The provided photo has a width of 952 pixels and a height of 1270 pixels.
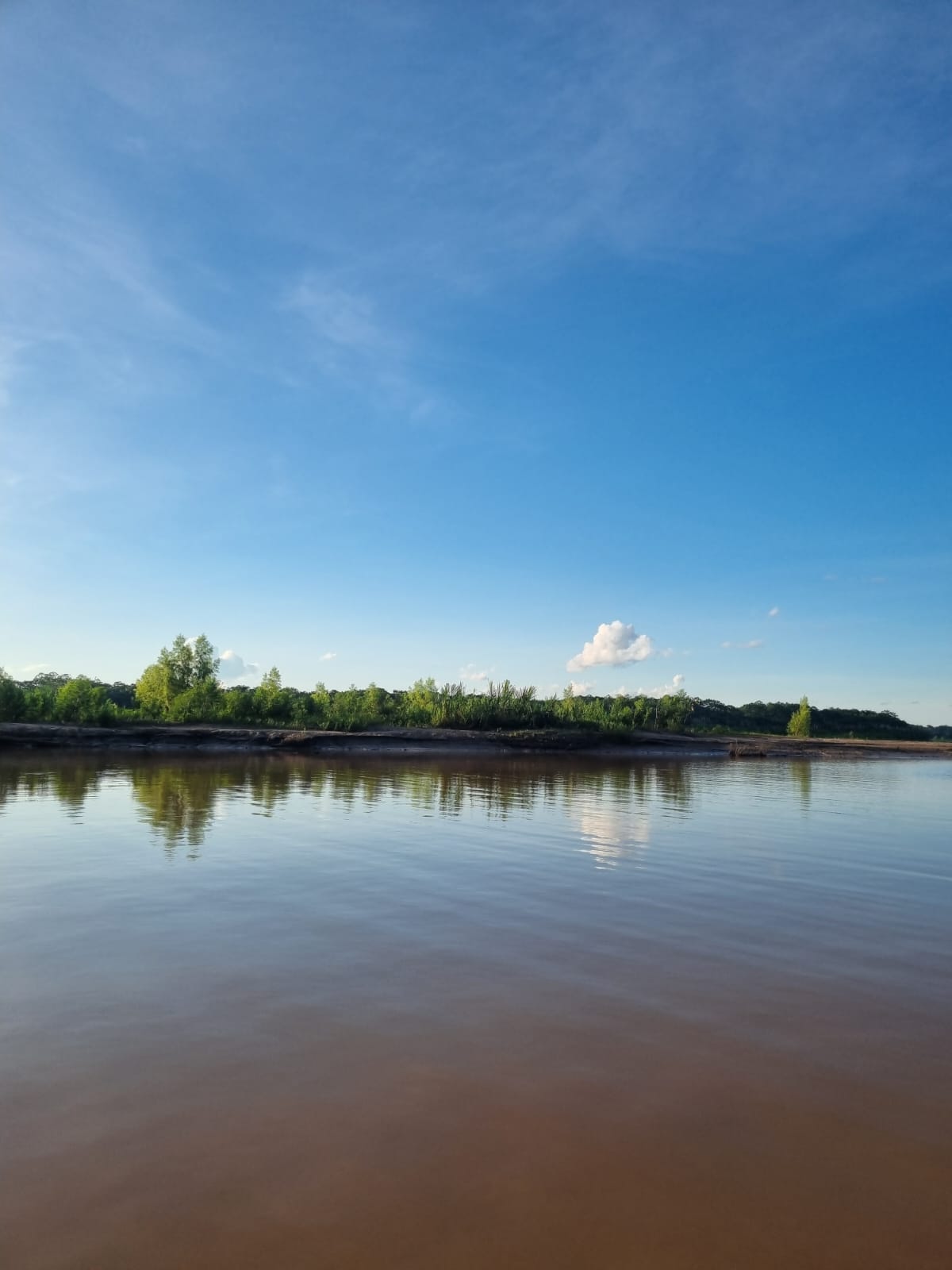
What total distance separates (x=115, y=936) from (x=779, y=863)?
1195 cm

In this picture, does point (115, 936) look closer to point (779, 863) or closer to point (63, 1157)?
point (63, 1157)

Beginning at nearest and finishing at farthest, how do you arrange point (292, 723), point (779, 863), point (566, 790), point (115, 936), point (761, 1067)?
point (761, 1067), point (115, 936), point (779, 863), point (566, 790), point (292, 723)

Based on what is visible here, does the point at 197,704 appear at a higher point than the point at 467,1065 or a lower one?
higher

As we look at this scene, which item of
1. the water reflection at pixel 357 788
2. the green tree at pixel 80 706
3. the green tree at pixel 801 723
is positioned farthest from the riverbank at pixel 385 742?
the green tree at pixel 801 723

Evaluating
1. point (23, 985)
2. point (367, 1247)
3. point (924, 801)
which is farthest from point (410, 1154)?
point (924, 801)

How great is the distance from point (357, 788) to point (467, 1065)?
73.8ft

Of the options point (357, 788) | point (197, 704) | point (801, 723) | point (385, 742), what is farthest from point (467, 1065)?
point (801, 723)

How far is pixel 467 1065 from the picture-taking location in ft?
18.7

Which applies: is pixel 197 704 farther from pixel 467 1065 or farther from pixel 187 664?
pixel 467 1065

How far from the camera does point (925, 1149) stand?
15.5ft

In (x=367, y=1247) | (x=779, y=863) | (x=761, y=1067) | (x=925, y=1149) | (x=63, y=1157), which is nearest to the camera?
(x=367, y=1247)

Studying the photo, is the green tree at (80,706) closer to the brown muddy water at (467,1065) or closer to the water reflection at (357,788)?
the water reflection at (357,788)

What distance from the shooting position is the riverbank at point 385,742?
53.4 m

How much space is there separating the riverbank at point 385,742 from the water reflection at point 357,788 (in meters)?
7.54
